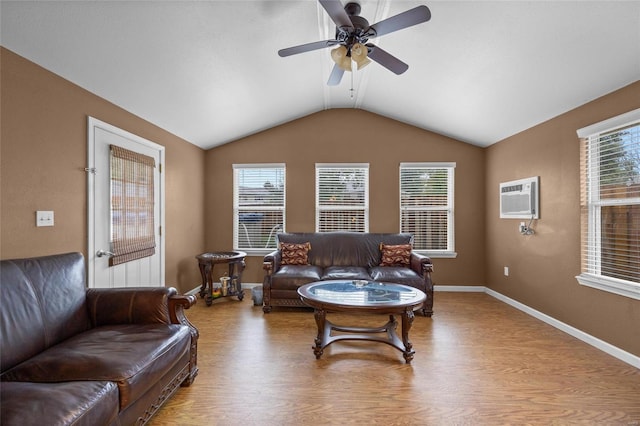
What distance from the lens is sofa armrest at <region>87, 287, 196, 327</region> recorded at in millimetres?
2113

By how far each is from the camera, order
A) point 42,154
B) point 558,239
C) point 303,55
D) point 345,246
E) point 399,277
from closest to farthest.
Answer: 1. point 42,154
2. point 303,55
3. point 558,239
4. point 399,277
5. point 345,246

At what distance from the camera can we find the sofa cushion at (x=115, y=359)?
58.3 inches

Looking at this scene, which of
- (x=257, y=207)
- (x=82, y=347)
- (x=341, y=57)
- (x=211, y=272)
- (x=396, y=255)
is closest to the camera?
(x=82, y=347)

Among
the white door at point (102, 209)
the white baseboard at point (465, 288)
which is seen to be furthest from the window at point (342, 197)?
the white door at point (102, 209)

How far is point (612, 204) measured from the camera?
2758 millimetres

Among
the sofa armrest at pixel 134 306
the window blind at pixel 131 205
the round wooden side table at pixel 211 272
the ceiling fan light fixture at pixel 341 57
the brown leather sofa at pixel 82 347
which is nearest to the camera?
the brown leather sofa at pixel 82 347

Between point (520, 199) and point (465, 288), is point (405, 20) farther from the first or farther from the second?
point (465, 288)

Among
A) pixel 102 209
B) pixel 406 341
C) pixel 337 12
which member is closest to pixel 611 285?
pixel 406 341

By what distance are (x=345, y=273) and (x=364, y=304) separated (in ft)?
4.46

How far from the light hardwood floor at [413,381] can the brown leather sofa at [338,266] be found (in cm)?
51

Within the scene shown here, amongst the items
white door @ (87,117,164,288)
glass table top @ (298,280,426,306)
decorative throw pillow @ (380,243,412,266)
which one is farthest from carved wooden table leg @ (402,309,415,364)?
white door @ (87,117,164,288)

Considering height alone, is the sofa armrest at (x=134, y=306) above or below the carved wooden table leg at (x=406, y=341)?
above

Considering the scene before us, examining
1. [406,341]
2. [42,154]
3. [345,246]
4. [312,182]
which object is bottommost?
[406,341]

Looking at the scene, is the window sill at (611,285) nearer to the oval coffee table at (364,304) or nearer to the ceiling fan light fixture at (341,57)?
the oval coffee table at (364,304)
